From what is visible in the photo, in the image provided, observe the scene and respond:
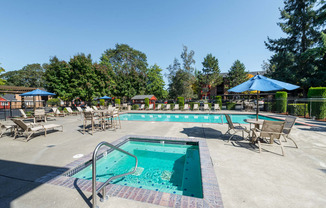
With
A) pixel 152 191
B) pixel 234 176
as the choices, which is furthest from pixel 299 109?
pixel 152 191

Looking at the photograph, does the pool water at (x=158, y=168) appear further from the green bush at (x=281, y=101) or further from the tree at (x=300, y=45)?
the tree at (x=300, y=45)

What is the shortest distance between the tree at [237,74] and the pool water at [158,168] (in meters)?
32.3

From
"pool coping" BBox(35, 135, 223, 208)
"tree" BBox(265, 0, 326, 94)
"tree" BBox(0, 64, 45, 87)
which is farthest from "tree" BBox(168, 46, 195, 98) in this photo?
"tree" BBox(0, 64, 45, 87)

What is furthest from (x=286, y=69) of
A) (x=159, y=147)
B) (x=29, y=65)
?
(x=29, y=65)

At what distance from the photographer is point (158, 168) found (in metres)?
3.98

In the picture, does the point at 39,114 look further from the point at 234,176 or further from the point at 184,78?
the point at 184,78

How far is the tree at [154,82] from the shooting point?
37.4 meters

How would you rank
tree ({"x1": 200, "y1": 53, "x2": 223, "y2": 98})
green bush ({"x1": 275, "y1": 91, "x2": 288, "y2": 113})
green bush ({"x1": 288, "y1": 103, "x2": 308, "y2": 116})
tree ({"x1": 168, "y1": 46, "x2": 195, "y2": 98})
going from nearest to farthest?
green bush ({"x1": 288, "y1": 103, "x2": 308, "y2": 116}), green bush ({"x1": 275, "y1": 91, "x2": 288, "y2": 113}), tree ({"x1": 168, "y1": 46, "x2": 195, "y2": 98}), tree ({"x1": 200, "y1": 53, "x2": 223, "y2": 98})

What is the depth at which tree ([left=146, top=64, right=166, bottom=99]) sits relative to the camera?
37412mm

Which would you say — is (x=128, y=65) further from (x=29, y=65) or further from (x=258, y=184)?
(x=29, y=65)

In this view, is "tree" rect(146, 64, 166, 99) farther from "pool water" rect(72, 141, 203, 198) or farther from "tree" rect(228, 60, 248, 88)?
"pool water" rect(72, 141, 203, 198)

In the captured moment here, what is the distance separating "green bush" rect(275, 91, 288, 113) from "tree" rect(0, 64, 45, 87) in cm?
7257

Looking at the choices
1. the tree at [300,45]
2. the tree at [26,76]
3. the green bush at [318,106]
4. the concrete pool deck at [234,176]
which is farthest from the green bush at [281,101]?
the tree at [26,76]

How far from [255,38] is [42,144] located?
57.9ft
